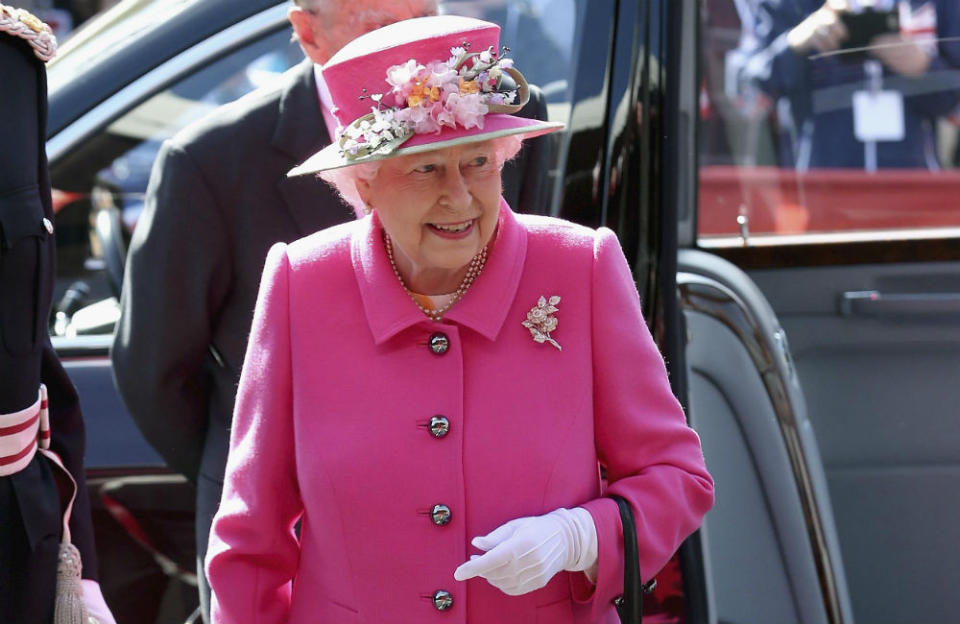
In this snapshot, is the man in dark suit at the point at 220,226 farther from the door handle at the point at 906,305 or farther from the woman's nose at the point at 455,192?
the door handle at the point at 906,305

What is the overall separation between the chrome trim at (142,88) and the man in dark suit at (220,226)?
1.44ft

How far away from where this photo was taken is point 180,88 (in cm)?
305

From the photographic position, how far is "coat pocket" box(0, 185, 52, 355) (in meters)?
1.94

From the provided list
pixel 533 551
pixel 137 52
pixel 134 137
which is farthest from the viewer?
pixel 134 137

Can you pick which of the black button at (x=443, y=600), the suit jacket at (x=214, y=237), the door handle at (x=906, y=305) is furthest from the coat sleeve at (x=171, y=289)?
the door handle at (x=906, y=305)

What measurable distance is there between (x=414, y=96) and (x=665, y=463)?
Result: 0.57 meters

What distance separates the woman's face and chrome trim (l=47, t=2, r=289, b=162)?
1.13m

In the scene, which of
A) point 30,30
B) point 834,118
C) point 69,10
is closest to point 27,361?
point 30,30

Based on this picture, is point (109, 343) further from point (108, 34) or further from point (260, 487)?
point (260, 487)

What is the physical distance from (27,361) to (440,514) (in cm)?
61

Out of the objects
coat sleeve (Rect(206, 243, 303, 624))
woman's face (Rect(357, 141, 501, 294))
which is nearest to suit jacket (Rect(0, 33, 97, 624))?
coat sleeve (Rect(206, 243, 303, 624))

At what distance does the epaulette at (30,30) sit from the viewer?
1.94 meters

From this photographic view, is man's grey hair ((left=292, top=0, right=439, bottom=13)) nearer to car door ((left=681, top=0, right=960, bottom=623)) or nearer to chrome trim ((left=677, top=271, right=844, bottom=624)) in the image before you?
chrome trim ((left=677, top=271, right=844, bottom=624))

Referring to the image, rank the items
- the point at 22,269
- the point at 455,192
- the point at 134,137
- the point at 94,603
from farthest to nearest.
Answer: the point at 134,137, the point at 94,603, the point at 22,269, the point at 455,192
